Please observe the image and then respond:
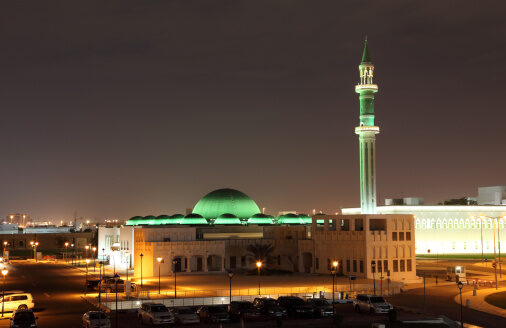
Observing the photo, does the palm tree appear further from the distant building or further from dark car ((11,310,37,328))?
the distant building

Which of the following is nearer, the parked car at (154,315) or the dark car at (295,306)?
the parked car at (154,315)

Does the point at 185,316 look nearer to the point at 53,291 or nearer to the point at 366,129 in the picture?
the point at 53,291

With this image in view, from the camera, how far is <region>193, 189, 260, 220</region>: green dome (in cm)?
10038

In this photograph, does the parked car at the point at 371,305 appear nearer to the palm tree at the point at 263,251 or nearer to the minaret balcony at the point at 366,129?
the palm tree at the point at 263,251

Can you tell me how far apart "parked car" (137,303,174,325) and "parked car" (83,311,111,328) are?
3.23 metres

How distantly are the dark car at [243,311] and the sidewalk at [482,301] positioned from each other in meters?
17.0

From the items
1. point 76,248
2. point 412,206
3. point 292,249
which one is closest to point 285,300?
point 292,249

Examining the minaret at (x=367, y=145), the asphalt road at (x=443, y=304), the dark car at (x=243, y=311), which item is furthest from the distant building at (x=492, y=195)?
the dark car at (x=243, y=311)

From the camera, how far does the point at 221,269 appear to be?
7931cm

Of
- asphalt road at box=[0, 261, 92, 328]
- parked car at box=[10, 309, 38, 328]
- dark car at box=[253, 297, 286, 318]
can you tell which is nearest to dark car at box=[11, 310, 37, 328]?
parked car at box=[10, 309, 38, 328]

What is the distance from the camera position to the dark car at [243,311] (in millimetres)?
38969

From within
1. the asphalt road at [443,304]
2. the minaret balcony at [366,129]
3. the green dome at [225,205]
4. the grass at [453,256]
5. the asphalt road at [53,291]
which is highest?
the minaret balcony at [366,129]

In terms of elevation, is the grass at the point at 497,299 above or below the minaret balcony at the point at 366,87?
below

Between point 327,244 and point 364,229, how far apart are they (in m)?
5.47
